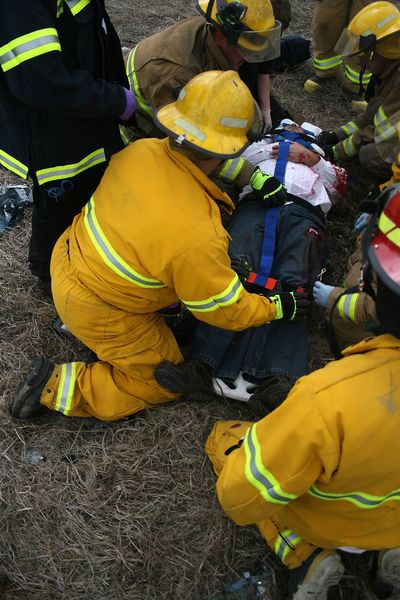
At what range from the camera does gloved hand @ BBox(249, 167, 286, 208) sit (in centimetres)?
317

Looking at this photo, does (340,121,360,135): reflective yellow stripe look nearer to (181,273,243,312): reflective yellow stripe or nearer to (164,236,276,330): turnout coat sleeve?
(164,236,276,330): turnout coat sleeve

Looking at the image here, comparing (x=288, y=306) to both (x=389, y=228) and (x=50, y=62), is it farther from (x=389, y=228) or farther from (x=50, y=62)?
(x=50, y=62)

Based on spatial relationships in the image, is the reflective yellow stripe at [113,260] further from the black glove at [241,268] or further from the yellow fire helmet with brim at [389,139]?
the yellow fire helmet with brim at [389,139]

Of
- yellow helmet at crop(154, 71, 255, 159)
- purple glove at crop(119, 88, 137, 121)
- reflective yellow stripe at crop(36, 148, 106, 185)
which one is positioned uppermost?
yellow helmet at crop(154, 71, 255, 159)

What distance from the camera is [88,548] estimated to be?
226 centimetres

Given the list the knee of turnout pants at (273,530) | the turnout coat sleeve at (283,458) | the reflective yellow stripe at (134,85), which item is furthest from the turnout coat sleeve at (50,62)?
the knee of turnout pants at (273,530)

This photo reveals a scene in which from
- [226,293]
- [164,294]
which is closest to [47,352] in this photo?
[164,294]

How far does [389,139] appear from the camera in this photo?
3451 mm

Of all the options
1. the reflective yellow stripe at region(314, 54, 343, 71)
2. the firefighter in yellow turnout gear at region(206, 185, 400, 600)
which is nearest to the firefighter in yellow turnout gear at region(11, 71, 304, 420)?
the firefighter in yellow turnout gear at region(206, 185, 400, 600)

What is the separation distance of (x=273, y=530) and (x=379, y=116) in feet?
10.2

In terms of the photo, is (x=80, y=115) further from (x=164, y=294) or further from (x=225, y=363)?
(x=225, y=363)

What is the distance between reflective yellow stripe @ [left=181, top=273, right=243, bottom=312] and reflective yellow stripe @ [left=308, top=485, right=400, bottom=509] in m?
0.85

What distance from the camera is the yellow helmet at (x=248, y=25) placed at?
9.62ft

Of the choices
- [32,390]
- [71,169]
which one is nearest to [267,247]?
[71,169]
